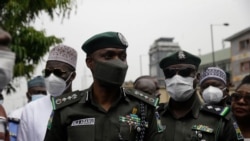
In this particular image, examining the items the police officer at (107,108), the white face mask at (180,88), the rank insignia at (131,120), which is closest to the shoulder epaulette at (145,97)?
the police officer at (107,108)

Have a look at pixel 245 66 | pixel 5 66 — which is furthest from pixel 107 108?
pixel 245 66

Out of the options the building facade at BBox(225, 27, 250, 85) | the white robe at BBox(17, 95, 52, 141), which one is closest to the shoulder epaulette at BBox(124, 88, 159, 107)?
the white robe at BBox(17, 95, 52, 141)

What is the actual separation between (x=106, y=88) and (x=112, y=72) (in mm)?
150

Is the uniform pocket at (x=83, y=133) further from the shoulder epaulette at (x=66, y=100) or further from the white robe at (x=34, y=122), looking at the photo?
the white robe at (x=34, y=122)

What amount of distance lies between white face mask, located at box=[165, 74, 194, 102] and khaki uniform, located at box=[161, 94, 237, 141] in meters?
0.12

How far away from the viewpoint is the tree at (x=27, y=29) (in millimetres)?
9383

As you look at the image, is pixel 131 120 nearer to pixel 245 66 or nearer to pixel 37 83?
pixel 37 83

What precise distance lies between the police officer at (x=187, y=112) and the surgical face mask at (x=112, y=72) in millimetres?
1025

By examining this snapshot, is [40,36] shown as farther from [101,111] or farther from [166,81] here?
[101,111]

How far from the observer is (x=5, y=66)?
6.99 ft

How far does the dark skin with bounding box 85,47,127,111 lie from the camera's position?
117 inches

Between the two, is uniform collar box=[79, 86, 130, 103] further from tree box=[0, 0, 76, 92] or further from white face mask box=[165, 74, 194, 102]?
tree box=[0, 0, 76, 92]

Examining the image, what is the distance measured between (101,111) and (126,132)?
0.73 ft

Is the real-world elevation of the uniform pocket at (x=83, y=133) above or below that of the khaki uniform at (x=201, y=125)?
above
